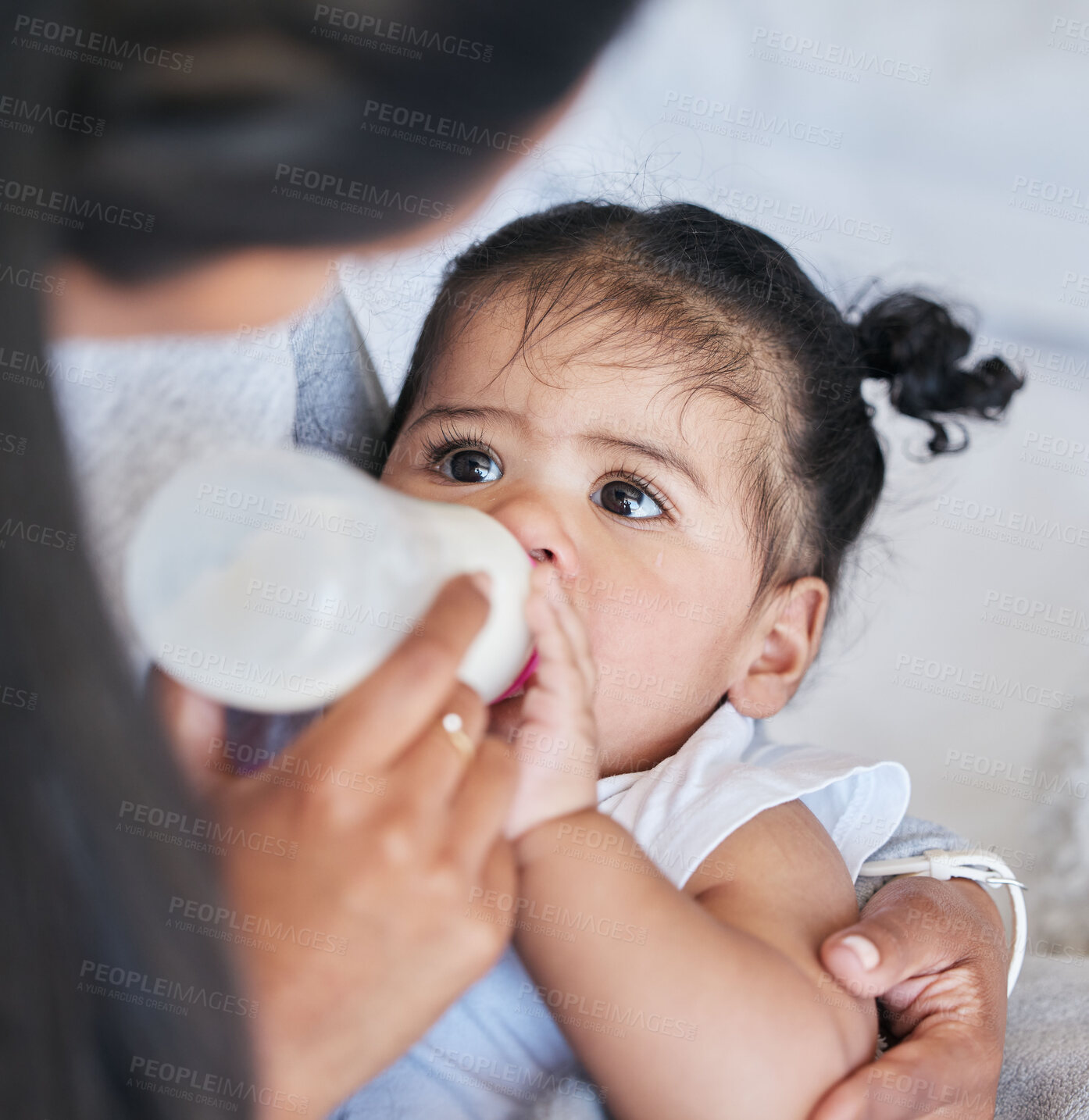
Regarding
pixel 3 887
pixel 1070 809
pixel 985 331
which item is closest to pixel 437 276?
pixel 985 331

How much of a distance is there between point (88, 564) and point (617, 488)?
39 centimetres

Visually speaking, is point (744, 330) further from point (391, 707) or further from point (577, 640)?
point (391, 707)

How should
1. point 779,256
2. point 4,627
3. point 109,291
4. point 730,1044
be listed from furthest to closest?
1. point 779,256
2. point 109,291
3. point 730,1044
4. point 4,627

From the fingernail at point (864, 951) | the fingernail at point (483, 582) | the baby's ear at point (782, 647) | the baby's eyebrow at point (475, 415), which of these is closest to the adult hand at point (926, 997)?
the fingernail at point (864, 951)

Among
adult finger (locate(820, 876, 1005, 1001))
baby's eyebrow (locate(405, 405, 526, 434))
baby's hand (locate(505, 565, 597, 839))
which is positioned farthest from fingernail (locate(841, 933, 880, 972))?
baby's eyebrow (locate(405, 405, 526, 434))

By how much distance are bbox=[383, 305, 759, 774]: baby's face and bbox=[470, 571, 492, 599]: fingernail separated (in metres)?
0.11

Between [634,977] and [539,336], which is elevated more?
[539,336]

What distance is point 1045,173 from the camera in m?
0.93

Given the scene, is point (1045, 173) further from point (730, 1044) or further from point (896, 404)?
point (730, 1044)

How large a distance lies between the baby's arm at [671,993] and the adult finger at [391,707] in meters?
0.12

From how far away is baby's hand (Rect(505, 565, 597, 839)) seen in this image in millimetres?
525

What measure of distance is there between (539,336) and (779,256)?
249mm

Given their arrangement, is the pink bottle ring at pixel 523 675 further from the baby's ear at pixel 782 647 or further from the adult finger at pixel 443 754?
the baby's ear at pixel 782 647

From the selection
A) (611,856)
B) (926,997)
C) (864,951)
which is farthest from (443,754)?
(926,997)
